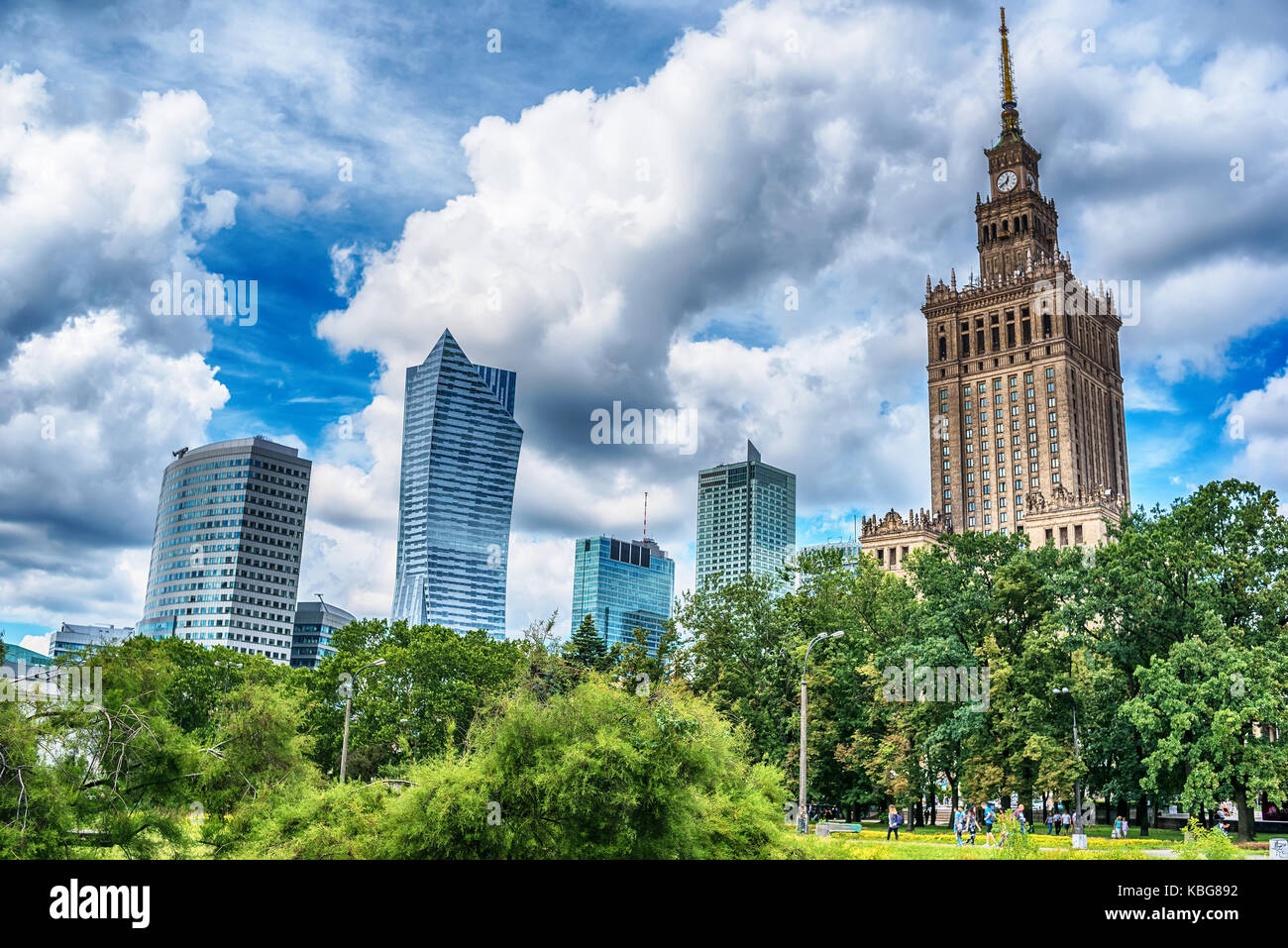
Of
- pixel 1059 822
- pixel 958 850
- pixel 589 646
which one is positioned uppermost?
pixel 589 646

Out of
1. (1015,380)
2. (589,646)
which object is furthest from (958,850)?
(1015,380)

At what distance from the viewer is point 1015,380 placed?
159m

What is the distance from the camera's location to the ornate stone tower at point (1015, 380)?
152 metres

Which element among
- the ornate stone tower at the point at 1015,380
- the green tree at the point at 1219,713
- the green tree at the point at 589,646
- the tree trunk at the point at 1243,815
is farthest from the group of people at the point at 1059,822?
the ornate stone tower at the point at 1015,380

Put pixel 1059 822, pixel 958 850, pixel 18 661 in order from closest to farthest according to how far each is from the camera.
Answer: pixel 958 850, pixel 1059 822, pixel 18 661

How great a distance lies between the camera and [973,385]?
162 meters

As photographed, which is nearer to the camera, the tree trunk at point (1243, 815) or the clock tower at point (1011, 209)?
the tree trunk at point (1243, 815)

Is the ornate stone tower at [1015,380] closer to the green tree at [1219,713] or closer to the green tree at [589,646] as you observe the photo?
the green tree at [589,646]

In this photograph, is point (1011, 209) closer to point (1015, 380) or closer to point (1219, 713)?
point (1015, 380)

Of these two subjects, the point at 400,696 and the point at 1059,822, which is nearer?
the point at 1059,822

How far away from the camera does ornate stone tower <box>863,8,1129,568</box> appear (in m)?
152
